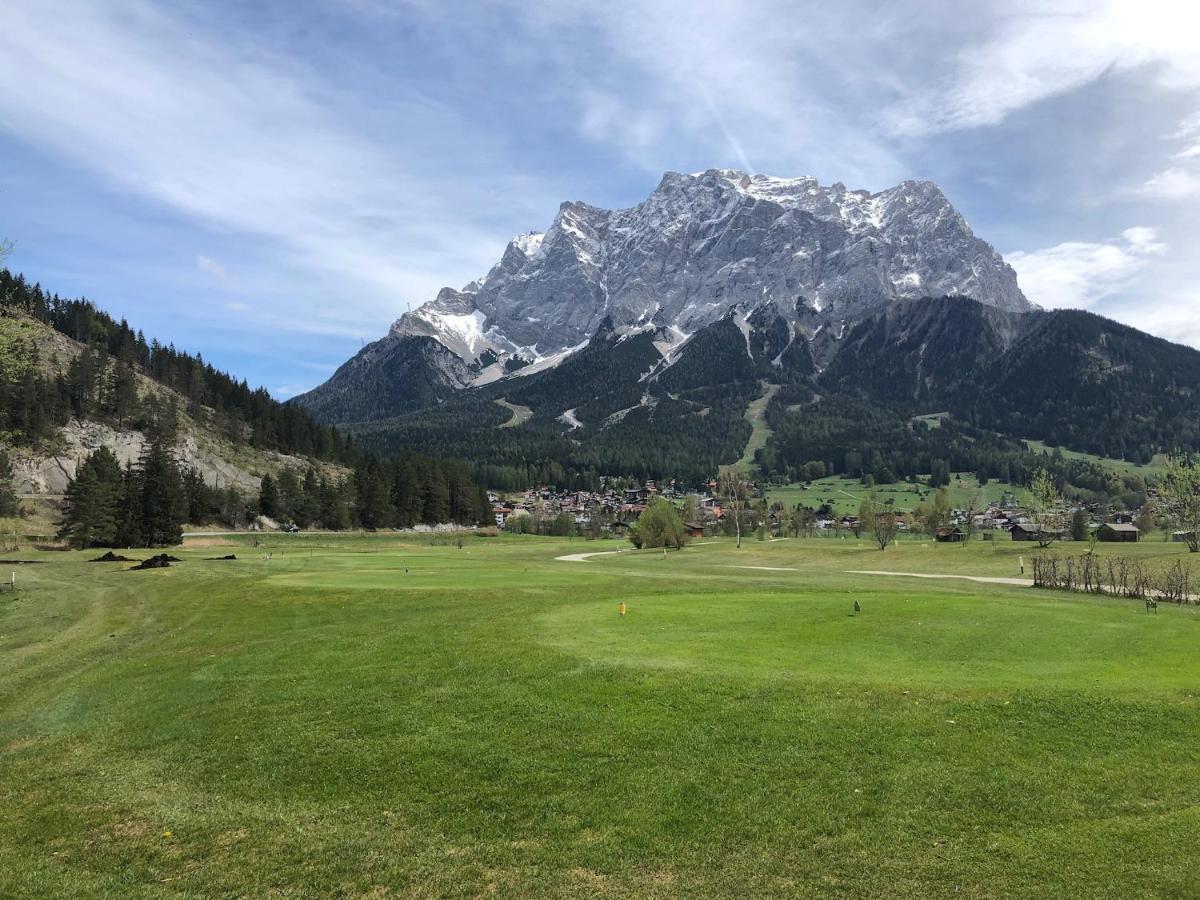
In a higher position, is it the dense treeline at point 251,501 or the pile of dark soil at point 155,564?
the dense treeline at point 251,501

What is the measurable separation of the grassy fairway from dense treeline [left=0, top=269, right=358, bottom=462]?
469 ft

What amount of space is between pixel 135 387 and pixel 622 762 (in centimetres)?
17166

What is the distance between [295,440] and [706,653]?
182m

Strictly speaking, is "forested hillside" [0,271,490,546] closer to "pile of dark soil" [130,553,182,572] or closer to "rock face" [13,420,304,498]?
"rock face" [13,420,304,498]

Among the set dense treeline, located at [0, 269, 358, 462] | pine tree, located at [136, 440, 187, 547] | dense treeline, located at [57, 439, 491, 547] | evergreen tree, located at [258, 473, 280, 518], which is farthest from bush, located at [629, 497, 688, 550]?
dense treeline, located at [0, 269, 358, 462]

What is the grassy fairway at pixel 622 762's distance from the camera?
973cm

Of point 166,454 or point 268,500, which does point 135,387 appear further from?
point 166,454

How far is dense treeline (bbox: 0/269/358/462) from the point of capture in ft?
465

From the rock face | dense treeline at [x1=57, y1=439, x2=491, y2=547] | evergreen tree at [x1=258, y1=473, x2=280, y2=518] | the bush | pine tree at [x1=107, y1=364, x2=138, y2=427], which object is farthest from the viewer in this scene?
pine tree at [x1=107, y1=364, x2=138, y2=427]

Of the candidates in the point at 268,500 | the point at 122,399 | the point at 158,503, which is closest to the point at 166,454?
the point at 158,503

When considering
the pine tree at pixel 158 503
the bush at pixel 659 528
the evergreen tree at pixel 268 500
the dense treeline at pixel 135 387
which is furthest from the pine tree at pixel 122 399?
the bush at pixel 659 528

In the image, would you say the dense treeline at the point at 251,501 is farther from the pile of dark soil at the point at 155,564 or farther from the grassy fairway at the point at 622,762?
the grassy fairway at the point at 622,762

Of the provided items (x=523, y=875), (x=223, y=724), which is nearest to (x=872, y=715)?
(x=523, y=875)

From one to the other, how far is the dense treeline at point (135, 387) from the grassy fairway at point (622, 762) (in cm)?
14298
